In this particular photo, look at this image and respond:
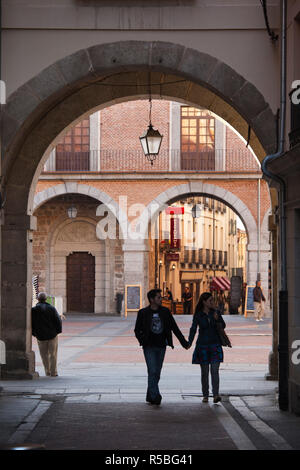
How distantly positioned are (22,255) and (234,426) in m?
5.60

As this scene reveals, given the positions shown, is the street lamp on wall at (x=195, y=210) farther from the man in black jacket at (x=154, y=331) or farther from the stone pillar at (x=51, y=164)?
the man in black jacket at (x=154, y=331)

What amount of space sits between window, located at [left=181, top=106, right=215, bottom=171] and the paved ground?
16.5 meters

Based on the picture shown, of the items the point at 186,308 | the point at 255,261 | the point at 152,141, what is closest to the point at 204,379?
the point at 152,141

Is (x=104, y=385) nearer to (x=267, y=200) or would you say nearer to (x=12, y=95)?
(x=12, y=95)

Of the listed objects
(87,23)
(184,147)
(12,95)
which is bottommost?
(12,95)

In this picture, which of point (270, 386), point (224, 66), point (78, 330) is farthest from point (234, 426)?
point (78, 330)

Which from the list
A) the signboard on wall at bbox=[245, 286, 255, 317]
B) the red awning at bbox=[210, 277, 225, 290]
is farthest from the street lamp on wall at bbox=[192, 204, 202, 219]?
the signboard on wall at bbox=[245, 286, 255, 317]

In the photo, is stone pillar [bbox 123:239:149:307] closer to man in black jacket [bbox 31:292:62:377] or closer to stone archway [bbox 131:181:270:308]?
stone archway [bbox 131:181:270:308]

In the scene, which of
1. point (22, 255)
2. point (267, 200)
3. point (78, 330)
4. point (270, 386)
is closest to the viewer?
point (270, 386)

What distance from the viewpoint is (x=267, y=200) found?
32469mm

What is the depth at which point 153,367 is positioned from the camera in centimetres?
1032

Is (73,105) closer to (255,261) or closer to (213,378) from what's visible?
(213,378)

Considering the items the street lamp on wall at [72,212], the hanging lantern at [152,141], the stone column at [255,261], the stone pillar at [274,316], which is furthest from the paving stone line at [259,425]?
the street lamp on wall at [72,212]

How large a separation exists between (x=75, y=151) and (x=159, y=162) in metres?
3.52
